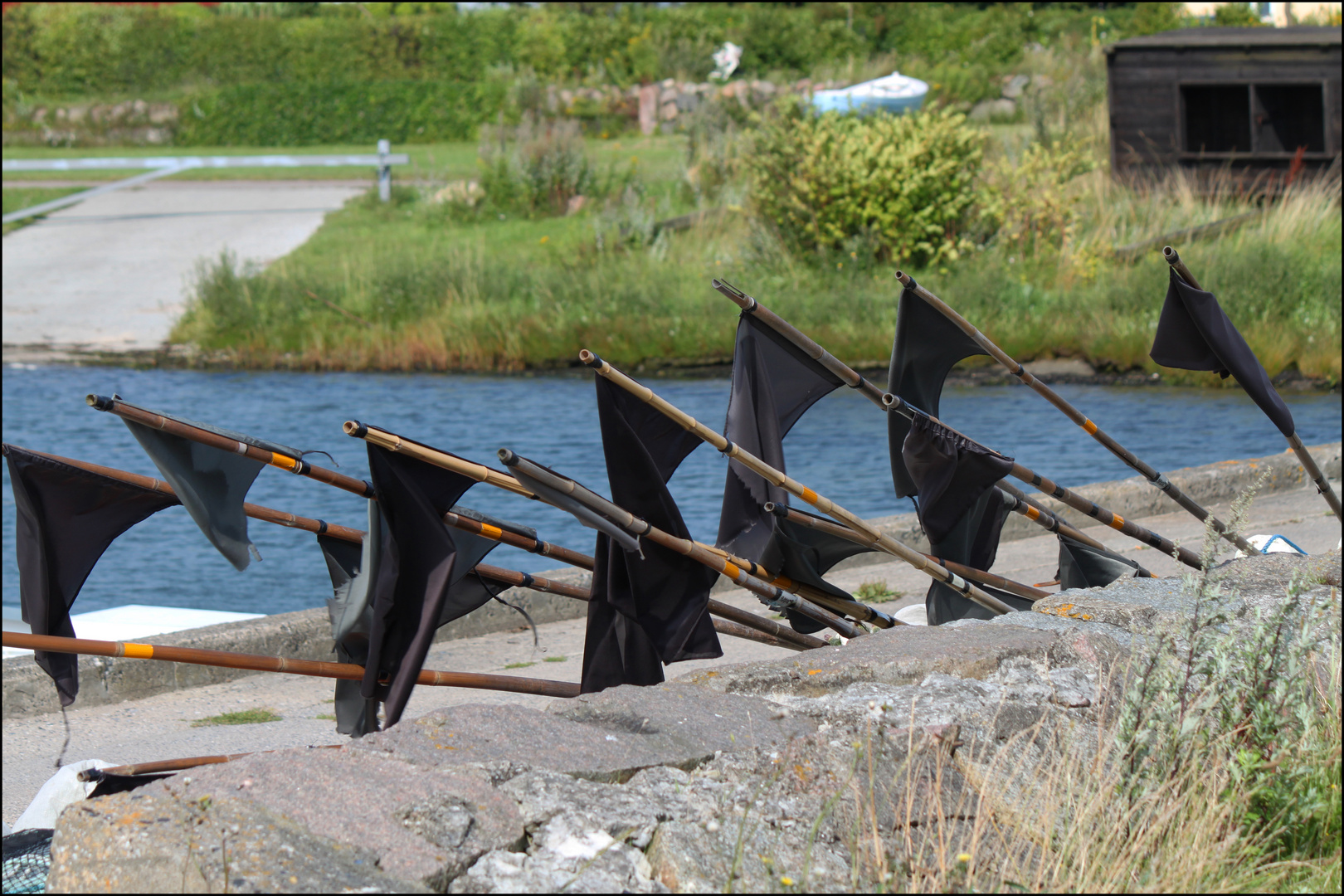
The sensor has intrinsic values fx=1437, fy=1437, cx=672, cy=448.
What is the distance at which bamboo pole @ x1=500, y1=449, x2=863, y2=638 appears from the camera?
125 inches

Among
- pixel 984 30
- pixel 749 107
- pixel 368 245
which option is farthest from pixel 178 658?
pixel 984 30

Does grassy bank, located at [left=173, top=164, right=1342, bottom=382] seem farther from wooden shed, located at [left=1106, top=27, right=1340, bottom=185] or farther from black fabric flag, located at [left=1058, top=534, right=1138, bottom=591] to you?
black fabric flag, located at [left=1058, top=534, right=1138, bottom=591]

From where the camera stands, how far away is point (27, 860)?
312 cm

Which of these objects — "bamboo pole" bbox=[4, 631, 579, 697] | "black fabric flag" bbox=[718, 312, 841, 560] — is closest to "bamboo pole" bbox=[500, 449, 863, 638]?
"black fabric flag" bbox=[718, 312, 841, 560]

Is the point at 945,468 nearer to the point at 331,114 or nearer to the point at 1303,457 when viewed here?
the point at 1303,457

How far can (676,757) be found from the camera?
2.94 metres

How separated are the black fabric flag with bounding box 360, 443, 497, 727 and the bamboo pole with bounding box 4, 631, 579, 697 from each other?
105 mm

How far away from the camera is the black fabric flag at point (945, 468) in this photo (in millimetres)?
4078

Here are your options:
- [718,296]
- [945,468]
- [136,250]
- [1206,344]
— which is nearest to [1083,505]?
[1206,344]

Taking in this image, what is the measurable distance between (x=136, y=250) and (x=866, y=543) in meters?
20.7

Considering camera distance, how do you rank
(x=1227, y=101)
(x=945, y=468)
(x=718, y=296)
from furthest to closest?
(x=1227, y=101), (x=718, y=296), (x=945, y=468)

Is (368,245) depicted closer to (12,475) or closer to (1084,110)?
(1084,110)

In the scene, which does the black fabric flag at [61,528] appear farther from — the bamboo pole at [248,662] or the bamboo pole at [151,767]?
the bamboo pole at [151,767]

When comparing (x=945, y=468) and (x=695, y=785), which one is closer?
(x=695, y=785)
